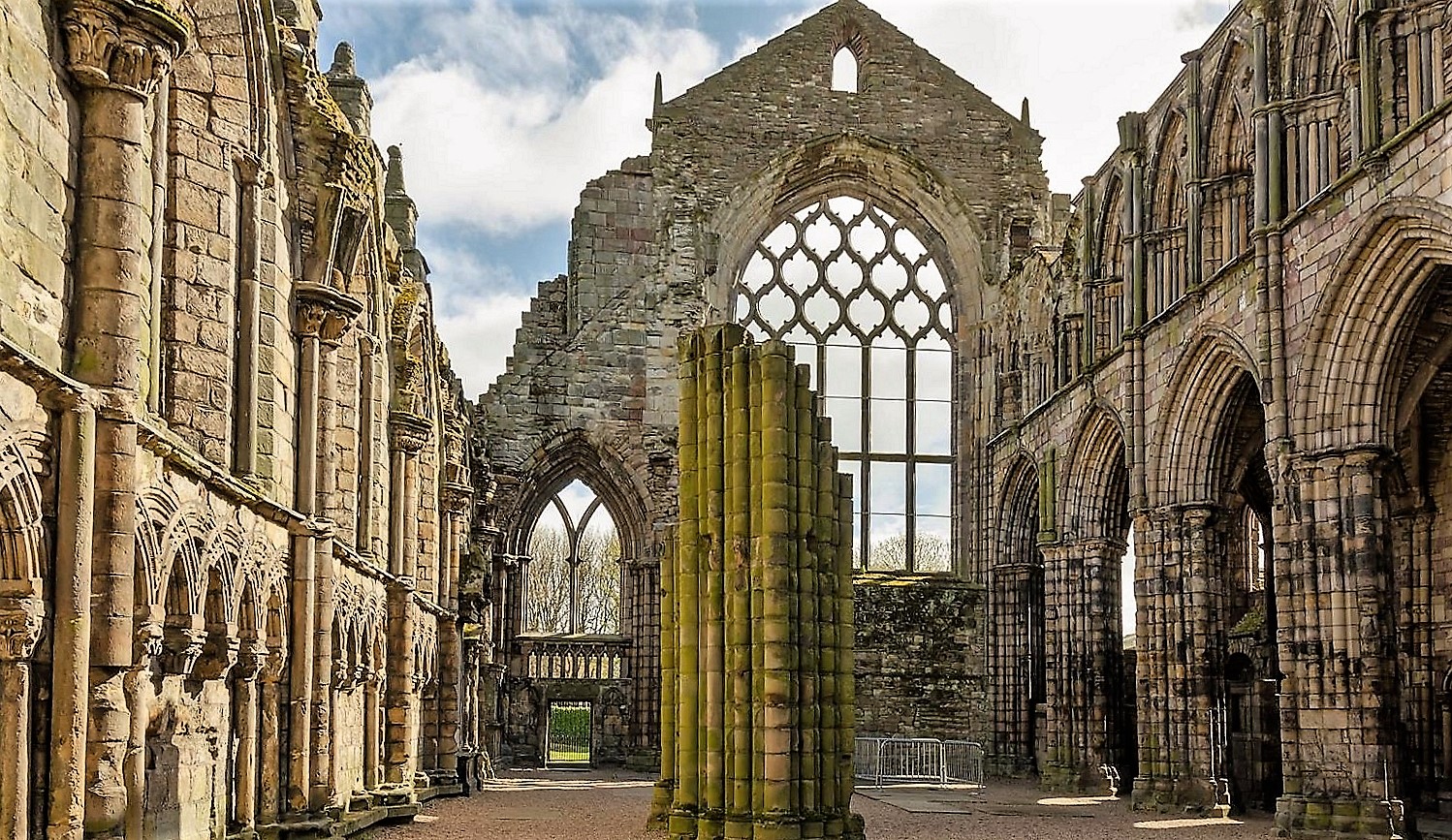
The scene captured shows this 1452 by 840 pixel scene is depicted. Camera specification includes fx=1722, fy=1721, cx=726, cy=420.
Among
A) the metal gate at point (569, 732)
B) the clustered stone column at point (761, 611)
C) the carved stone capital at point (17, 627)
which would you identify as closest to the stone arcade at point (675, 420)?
the carved stone capital at point (17, 627)

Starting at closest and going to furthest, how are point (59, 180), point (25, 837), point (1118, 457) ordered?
1. point (25, 837)
2. point (59, 180)
3. point (1118, 457)

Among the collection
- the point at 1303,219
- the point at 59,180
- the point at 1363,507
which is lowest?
the point at 1363,507

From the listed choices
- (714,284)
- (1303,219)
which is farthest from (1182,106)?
(714,284)

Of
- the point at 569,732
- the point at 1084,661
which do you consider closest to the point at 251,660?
the point at 1084,661

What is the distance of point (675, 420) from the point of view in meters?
29.9

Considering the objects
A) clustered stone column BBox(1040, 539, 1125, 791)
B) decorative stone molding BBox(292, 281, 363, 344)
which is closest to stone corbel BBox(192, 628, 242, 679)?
decorative stone molding BBox(292, 281, 363, 344)

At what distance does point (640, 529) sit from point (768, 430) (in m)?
16.6

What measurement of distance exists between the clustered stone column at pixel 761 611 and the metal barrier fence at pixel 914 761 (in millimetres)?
12124

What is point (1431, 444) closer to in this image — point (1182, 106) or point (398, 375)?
point (1182, 106)

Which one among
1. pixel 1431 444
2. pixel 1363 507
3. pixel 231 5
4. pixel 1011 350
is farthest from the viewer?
pixel 1011 350

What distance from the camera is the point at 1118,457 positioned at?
966 inches

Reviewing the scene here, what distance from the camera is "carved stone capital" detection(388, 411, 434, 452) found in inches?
722

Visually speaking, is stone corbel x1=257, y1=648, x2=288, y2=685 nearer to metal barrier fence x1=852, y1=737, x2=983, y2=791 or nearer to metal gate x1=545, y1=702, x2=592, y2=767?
metal barrier fence x1=852, y1=737, x2=983, y2=791

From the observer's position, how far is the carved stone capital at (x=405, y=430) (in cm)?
1834
